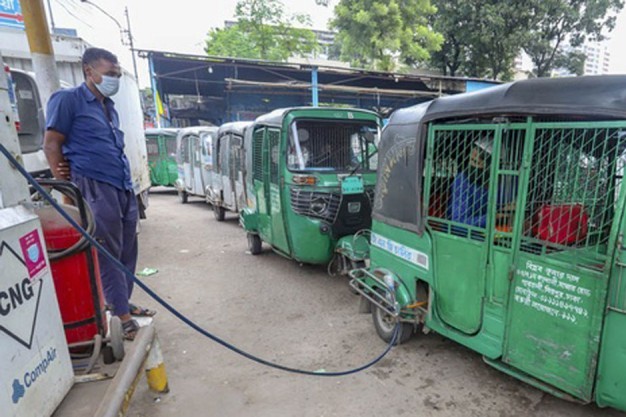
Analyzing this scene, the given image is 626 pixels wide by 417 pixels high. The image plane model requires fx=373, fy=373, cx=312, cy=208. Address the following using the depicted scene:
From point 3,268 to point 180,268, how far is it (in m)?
4.45

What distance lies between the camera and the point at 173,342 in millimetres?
3566

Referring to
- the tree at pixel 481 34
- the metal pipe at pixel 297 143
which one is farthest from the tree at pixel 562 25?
the metal pipe at pixel 297 143

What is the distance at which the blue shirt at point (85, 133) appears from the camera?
9.00 feet

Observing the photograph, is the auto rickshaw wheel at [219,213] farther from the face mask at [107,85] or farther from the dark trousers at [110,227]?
the face mask at [107,85]

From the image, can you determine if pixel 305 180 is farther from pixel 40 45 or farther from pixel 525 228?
pixel 40 45

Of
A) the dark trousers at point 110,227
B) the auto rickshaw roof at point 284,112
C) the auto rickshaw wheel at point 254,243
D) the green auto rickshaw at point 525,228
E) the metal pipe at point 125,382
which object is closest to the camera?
the metal pipe at point 125,382

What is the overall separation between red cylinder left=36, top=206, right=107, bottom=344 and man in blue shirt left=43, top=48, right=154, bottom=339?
→ 0.43m

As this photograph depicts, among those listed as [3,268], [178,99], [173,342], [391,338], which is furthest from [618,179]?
[178,99]

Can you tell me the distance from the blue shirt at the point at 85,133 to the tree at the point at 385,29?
1623 cm

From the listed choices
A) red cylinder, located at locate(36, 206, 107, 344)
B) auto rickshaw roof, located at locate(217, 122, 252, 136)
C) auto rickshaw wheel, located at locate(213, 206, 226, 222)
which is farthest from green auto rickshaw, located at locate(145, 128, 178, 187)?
red cylinder, located at locate(36, 206, 107, 344)

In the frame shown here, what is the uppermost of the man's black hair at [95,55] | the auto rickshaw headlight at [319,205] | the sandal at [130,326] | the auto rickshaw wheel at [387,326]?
the man's black hair at [95,55]

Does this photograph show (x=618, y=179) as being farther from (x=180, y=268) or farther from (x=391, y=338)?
(x=180, y=268)

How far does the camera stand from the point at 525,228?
235 centimetres

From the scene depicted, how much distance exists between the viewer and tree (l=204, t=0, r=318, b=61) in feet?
70.0
